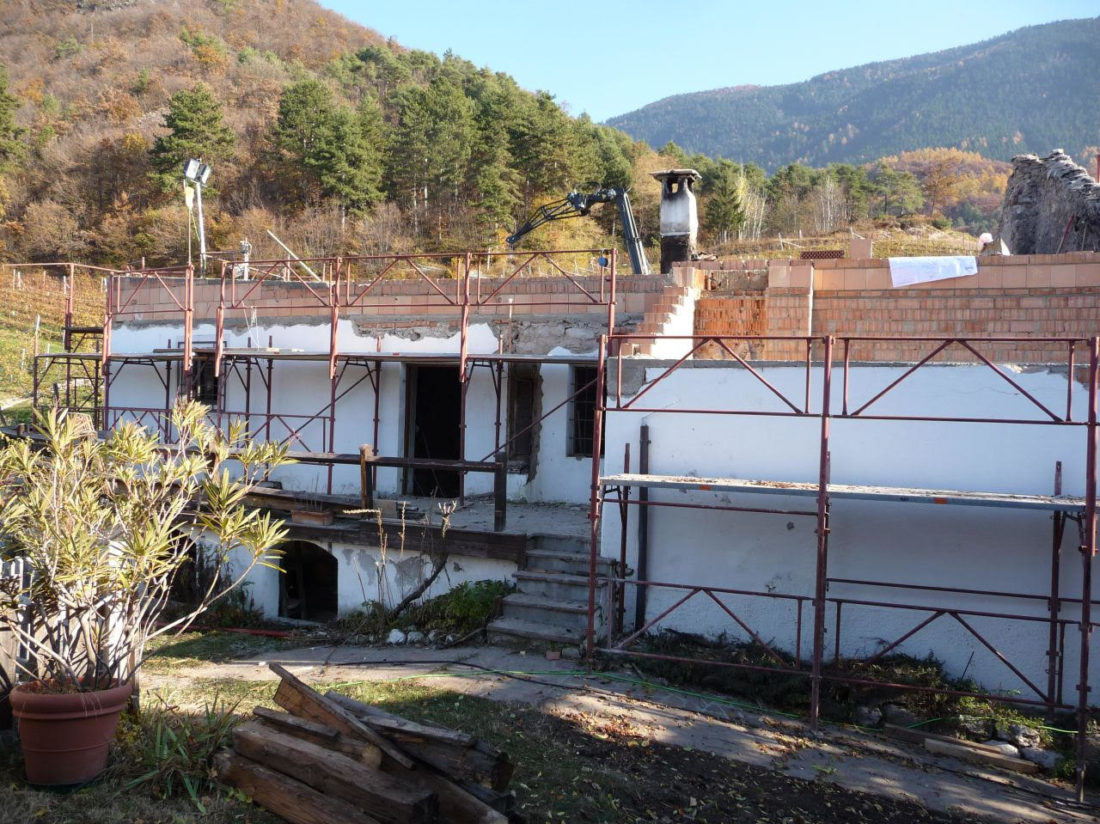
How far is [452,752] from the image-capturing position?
199 inches

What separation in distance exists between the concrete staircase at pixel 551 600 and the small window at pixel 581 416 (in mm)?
3018

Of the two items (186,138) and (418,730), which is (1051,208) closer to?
(418,730)

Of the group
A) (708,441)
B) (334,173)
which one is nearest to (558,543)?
(708,441)

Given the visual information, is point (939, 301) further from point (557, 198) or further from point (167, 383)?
point (557, 198)

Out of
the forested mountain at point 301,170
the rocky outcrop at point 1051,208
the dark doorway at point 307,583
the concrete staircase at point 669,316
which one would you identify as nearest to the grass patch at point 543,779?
the dark doorway at point 307,583

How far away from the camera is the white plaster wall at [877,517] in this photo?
8.07 m

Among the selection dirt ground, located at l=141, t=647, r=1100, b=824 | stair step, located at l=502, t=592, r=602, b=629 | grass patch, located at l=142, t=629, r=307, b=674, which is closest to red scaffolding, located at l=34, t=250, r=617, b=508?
grass patch, located at l=142, t=629, r=307, b=674

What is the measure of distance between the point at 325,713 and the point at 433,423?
9872mm

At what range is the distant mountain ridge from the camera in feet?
351

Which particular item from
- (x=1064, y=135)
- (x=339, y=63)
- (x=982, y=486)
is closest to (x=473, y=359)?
(x=982, y=486)

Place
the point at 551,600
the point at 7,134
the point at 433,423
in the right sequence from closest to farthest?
the point at 551,600 < the point at 433,423 < the point at 7,134

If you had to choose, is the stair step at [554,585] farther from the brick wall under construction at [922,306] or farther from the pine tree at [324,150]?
the pine tree at [324,150]

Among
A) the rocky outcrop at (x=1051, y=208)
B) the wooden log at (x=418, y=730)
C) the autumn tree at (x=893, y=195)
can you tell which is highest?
the autumn tree at (x=893, y=195)

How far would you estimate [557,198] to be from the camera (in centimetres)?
3703
